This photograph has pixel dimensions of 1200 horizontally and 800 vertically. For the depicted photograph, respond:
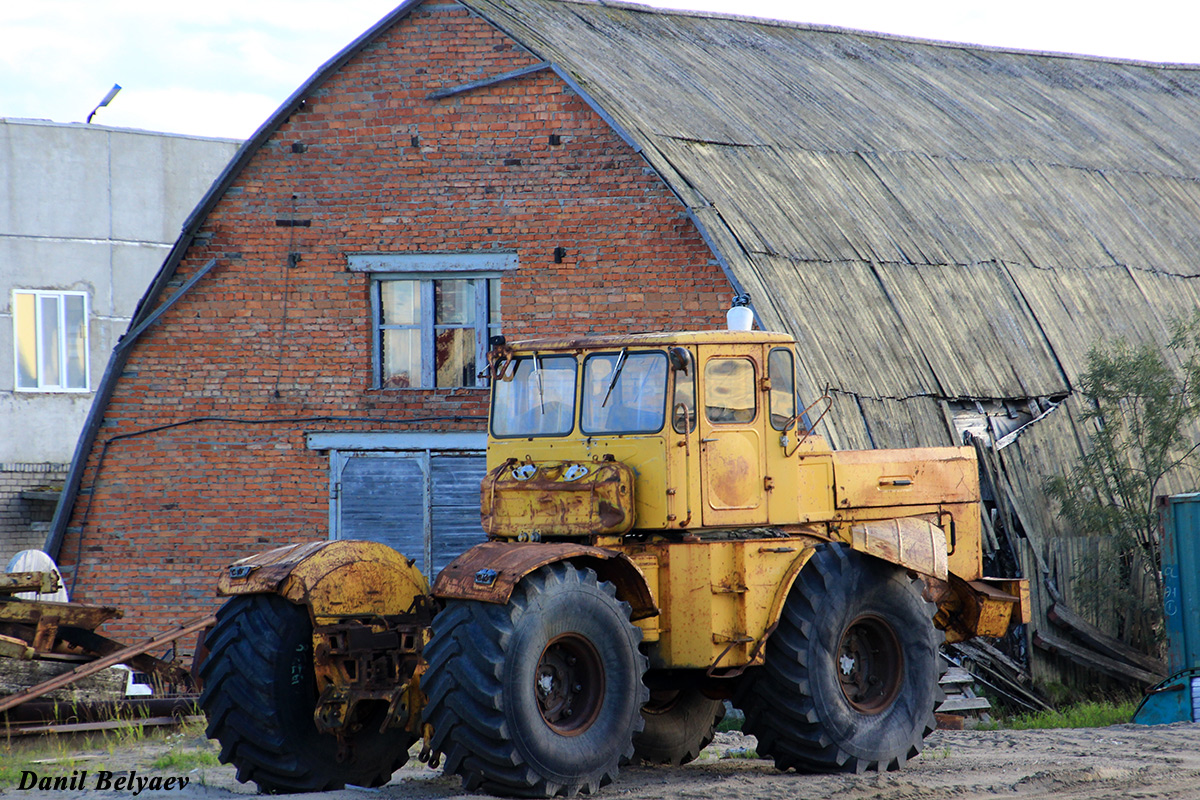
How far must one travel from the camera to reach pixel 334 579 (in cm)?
817

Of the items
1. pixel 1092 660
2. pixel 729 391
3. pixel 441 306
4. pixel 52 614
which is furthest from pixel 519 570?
pixel 1092 660

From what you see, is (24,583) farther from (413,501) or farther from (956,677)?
(956,677)

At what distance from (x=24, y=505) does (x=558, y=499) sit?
16522 mm

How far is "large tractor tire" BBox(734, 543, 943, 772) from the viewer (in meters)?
8.38

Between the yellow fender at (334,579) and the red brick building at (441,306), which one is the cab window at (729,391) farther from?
the red brick building at (441,306)

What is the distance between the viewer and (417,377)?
49.2ft

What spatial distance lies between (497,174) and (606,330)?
6.67 feet

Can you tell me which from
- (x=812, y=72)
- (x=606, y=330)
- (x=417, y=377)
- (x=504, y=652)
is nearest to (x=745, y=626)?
(x=504, y=652)

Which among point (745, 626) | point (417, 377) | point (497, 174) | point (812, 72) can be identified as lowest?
point (745, 626)

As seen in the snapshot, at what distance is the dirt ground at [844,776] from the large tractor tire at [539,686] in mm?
250

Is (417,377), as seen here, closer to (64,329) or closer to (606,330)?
(606,330)

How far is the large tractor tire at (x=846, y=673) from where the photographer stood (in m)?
8.38

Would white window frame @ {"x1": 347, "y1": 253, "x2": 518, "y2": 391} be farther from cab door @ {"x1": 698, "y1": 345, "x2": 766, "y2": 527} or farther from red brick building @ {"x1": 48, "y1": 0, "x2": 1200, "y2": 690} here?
cab door @ {"x1": 698, "y1": 345, "x2": 766, "y2": 527}

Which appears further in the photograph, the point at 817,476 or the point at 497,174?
the point at 497,174
